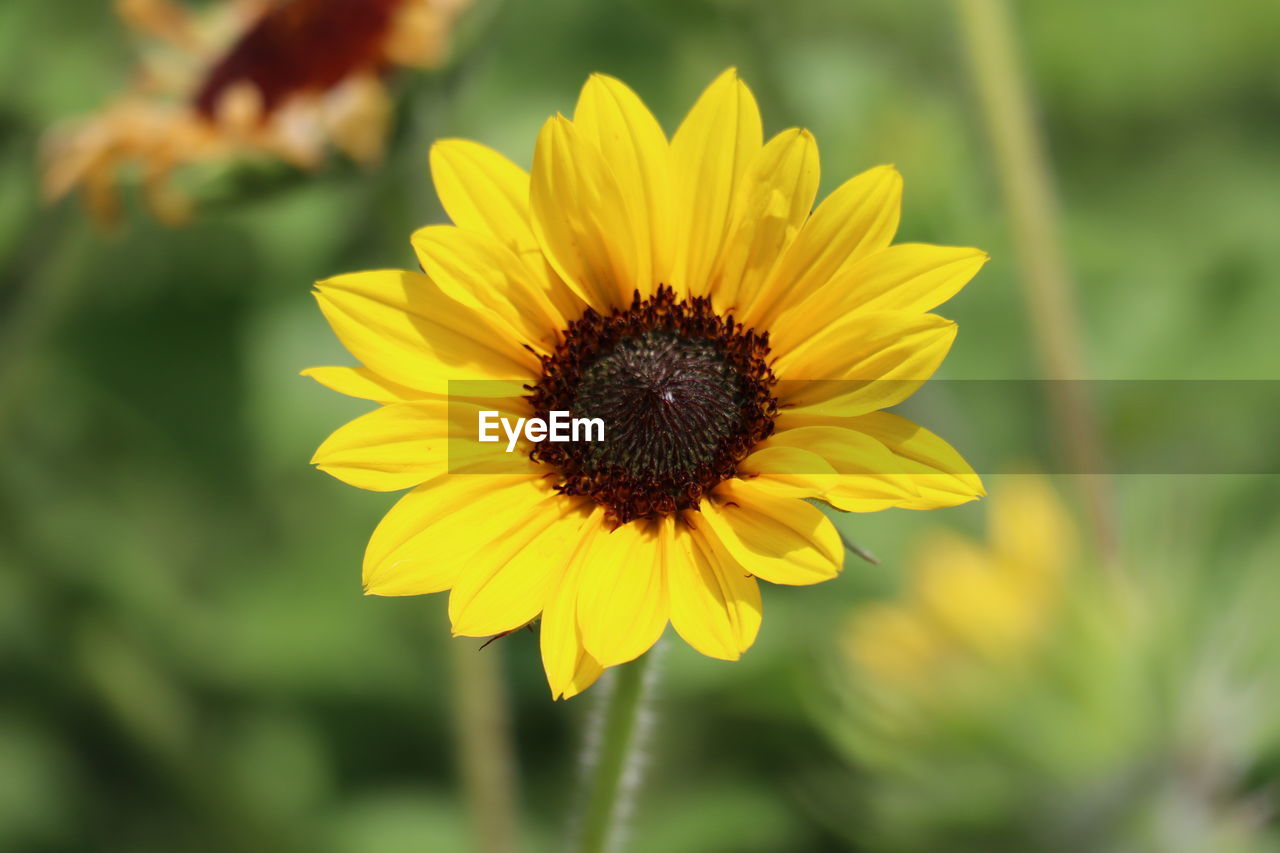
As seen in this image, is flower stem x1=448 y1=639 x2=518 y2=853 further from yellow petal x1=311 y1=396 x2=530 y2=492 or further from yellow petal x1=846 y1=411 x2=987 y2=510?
yellow petal x1=846 y1=411 x2=987 y2=510

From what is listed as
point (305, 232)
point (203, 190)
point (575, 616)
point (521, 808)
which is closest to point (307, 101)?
point (203, 190)

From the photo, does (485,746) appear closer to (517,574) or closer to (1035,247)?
(517,574)

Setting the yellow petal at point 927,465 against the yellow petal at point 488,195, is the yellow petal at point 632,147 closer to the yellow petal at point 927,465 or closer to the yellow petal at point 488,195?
the yellow petal at point 488,195

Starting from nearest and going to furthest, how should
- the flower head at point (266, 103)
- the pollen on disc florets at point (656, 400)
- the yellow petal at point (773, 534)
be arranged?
the yellow petal at point (773, 534), the pollen on disc florets at point (656, 400), the flower head at point (266, 103)

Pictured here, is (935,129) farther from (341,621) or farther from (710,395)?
(341,621)

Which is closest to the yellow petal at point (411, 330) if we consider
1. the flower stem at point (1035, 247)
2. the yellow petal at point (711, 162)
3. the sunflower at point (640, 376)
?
the sunflower at point (640, 376)
